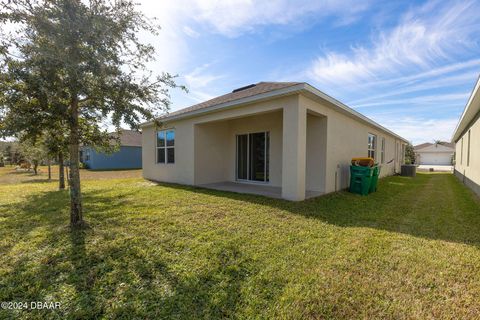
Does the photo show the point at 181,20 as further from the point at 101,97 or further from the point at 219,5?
the point at 101,97

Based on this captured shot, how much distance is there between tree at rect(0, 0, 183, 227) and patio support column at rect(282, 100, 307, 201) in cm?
A: 379

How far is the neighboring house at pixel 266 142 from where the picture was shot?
6281mm

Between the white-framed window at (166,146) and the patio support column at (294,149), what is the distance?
6.25m

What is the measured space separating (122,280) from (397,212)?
6245 mm

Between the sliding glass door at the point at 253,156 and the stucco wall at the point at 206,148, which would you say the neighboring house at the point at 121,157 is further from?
the sliding glass door at the point at 253,156

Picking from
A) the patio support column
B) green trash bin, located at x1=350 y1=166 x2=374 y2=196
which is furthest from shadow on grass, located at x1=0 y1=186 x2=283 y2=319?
green trash bin, located at x1=350 y1=166 x2=374 y2=196

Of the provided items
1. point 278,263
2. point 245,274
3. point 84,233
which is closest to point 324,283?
point 278,263

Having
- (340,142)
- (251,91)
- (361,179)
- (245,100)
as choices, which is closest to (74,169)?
(245,100)

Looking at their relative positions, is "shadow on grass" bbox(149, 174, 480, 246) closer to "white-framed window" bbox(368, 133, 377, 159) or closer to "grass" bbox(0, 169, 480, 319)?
"grass" bbox(0, 169, 480, 319)

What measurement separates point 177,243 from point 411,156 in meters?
37.6

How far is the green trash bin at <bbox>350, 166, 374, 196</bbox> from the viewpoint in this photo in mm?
7621

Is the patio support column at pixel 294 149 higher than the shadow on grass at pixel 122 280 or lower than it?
higher

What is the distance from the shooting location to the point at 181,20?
6324mm

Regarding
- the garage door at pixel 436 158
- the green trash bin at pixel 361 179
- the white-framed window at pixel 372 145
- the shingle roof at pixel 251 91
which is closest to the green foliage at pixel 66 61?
the shingle roof at pixel 251 91
